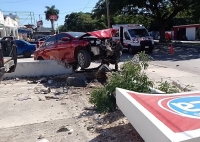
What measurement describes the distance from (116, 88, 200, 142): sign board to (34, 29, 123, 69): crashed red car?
227 inches

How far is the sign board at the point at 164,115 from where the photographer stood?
2677 mm

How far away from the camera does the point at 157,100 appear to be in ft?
12.5

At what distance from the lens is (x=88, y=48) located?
10.1 metres

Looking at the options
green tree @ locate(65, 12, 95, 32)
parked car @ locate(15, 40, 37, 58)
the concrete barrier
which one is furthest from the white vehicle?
green tree @ locate(65, 12, 95, 32)

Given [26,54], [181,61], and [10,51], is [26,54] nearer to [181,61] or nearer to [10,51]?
[181,61]

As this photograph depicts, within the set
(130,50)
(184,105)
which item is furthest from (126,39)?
(184,105)

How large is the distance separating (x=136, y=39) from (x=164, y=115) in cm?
1779

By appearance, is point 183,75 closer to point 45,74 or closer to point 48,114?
point 45,74

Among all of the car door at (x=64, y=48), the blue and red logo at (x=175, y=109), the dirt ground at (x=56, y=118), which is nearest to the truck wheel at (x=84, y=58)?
the car door at (x=64, y=48)

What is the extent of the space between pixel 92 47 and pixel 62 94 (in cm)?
301

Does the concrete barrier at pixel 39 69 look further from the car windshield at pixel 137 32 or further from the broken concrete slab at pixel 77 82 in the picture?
the car windshield at pixel 137 32

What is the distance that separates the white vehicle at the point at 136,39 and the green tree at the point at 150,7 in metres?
5.03

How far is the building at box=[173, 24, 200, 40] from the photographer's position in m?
46.2

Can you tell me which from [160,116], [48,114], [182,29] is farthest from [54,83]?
[182,29]
